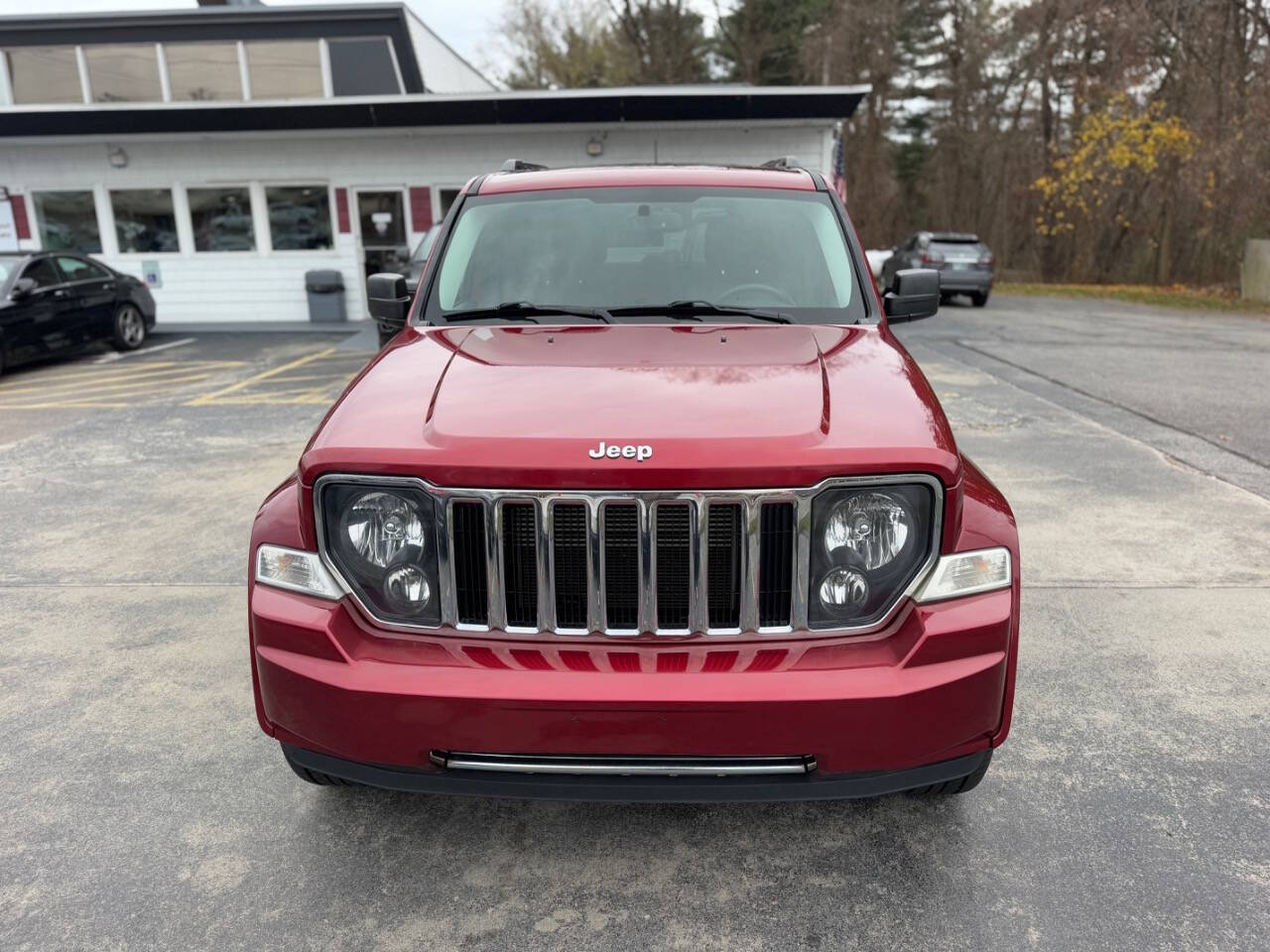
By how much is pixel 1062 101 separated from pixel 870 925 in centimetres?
3272

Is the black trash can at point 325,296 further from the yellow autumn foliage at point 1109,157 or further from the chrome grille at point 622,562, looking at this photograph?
the yellow autumn foliage at point 1109,157

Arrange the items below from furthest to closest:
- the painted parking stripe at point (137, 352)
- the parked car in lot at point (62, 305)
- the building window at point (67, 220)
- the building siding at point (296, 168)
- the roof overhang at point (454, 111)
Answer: the building window at point (67, 220)
the building siding at point (296, 168)
the roof overhang at point (454, 111)
the painted parking stripe at point (137, 352)
the parked car in lot at point (62, 305)

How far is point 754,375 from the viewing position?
8.76 ft

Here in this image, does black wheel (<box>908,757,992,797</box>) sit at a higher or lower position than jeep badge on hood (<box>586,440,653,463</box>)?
lower

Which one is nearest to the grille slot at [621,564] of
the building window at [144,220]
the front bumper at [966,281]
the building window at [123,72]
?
the building window at [144,220]

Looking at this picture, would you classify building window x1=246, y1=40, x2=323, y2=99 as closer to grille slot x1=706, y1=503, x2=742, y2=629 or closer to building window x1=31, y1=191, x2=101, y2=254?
building window x1=31, y1=191, x2=101, y2=254

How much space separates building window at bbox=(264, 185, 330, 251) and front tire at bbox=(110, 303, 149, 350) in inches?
137

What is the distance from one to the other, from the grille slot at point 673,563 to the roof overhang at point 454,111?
45.7 ft

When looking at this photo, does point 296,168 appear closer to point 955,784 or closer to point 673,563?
point 673,563

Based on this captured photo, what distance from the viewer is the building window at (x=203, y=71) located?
18922 millimetres

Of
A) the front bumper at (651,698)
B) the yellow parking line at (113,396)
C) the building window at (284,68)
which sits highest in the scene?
the building window at (284,68)

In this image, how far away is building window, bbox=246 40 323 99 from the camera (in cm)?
1870

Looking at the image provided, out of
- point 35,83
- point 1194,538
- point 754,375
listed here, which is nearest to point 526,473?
point 754,375

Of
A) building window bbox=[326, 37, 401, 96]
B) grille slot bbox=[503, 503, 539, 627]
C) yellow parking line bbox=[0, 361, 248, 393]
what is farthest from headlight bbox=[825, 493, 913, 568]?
building window bbox=[326, 37, 401, 96]
